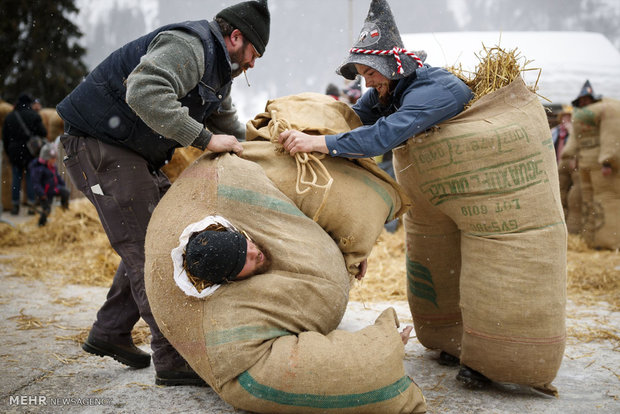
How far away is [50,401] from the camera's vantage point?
2.64 metres

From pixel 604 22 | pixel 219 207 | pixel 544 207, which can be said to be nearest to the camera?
pixel 219 207

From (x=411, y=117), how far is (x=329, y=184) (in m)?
0.51

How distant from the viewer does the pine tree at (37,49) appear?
18.2m

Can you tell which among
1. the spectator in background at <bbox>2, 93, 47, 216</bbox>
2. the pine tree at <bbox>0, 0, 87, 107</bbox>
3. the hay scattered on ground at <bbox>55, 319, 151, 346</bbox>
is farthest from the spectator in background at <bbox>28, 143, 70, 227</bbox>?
the pine tree at <bbox>0, 0, 87, 107</bbox>

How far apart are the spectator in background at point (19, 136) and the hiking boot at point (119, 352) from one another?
8.33m

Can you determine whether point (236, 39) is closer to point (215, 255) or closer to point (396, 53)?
point (396, 53)

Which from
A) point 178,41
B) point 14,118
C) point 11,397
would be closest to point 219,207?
point 178,41

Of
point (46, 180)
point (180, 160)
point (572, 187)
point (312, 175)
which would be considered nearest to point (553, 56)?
point (572, 187)

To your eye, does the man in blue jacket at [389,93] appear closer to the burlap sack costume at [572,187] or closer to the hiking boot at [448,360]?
the hiking boot at [448,360]

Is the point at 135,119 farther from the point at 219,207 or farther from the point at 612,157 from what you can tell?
the point at 612,157

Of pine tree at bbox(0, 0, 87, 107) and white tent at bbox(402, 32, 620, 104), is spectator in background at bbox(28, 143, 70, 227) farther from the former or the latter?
pine tree at bbox(0, 0, 87, 107)

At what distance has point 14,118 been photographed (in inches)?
413

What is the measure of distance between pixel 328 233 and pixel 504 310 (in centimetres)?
92

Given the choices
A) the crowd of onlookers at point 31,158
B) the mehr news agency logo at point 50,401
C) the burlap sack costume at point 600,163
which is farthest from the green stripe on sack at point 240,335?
the crowd of onlookers at point 31,158
